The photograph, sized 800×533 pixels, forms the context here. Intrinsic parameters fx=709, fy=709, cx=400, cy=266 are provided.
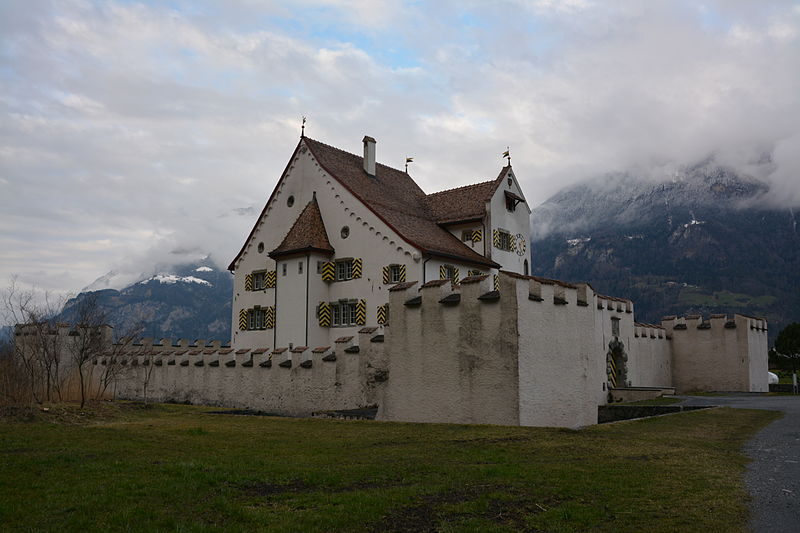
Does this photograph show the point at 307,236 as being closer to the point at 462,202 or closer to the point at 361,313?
the point at 361,313

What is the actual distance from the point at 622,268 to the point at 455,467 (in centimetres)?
19224

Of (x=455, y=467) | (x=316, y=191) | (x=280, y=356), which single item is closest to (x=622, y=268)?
(x=316, y=191)

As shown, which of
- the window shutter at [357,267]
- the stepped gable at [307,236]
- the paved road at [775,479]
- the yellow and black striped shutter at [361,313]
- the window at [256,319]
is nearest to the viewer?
the paved road at [775,479]

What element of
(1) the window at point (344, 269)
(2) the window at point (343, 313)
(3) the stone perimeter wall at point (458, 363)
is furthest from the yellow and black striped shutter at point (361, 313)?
(3) the stone perimeter wall at point (458, 363)

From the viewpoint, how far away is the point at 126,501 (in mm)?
7914

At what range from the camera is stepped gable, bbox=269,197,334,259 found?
3652 centimetres

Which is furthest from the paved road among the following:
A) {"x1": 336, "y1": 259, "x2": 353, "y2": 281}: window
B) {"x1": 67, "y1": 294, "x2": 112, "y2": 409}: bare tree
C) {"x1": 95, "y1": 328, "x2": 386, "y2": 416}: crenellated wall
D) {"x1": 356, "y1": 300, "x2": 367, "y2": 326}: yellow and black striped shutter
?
{"x1": 336, "y1": 259, "x2": 353, "y2": 281}: window

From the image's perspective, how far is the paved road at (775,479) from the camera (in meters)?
7.44

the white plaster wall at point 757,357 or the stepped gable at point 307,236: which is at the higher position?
the stepped gable at point 307,236

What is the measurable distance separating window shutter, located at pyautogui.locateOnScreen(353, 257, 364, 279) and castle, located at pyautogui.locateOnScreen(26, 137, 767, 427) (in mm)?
101

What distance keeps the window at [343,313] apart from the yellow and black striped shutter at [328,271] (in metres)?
1.36

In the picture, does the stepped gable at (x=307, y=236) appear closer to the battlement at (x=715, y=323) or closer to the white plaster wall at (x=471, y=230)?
the white plaster wall at (x=471, y=230)

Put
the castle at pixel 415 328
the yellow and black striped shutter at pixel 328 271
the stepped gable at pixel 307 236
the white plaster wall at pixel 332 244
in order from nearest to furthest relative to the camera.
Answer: the castle at pixel 415 328
the white plaster wall at pixel 332 244
the stepped gable at pixel 307 236
the yellow and black striped shutter at pixel 328 271

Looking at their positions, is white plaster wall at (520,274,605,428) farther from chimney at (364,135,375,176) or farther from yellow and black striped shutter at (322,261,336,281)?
chimney at (364,135,375,176)
